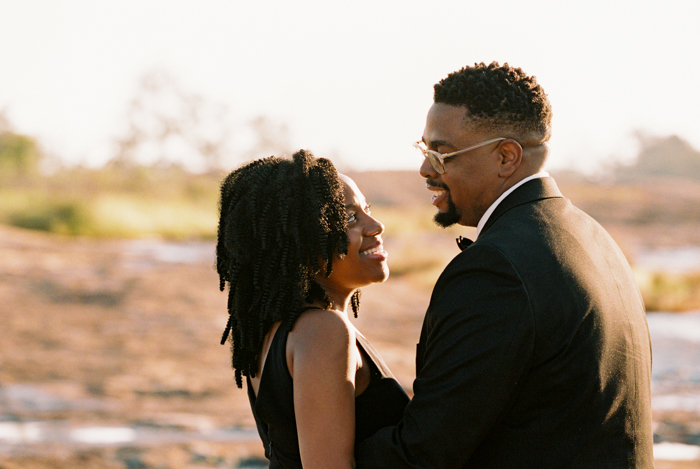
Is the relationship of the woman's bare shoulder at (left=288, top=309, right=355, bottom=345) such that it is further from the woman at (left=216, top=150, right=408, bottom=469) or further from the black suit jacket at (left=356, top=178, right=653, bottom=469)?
the black suit jacket at (left=356, top=178, right=653, bottom=469)

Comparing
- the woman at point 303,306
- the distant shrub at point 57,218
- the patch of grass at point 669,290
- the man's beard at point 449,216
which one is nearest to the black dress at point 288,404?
the woman at point 303,306

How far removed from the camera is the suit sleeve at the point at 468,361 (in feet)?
7.01

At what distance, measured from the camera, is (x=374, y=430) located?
253 cm

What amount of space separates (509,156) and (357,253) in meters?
0.65

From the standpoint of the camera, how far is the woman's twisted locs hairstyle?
2.65 meters

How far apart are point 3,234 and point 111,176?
17838mm

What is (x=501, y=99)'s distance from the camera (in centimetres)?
270

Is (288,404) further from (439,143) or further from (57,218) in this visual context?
(57,218)

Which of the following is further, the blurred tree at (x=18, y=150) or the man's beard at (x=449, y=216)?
the blurred tree at (x=18, y=150)

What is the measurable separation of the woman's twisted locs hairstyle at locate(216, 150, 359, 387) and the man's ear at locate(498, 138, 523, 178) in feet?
1.93

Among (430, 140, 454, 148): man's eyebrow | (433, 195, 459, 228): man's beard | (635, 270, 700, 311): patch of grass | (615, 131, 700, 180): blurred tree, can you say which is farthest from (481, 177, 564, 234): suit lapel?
(615, 131, 700, 180): blurred tree

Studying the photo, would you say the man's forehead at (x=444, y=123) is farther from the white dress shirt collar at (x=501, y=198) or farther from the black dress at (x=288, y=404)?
the black dress at (x=288, y=404)

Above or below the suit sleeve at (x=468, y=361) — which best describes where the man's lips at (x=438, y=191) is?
above

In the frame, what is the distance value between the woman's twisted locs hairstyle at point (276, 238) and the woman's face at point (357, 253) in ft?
0.19
